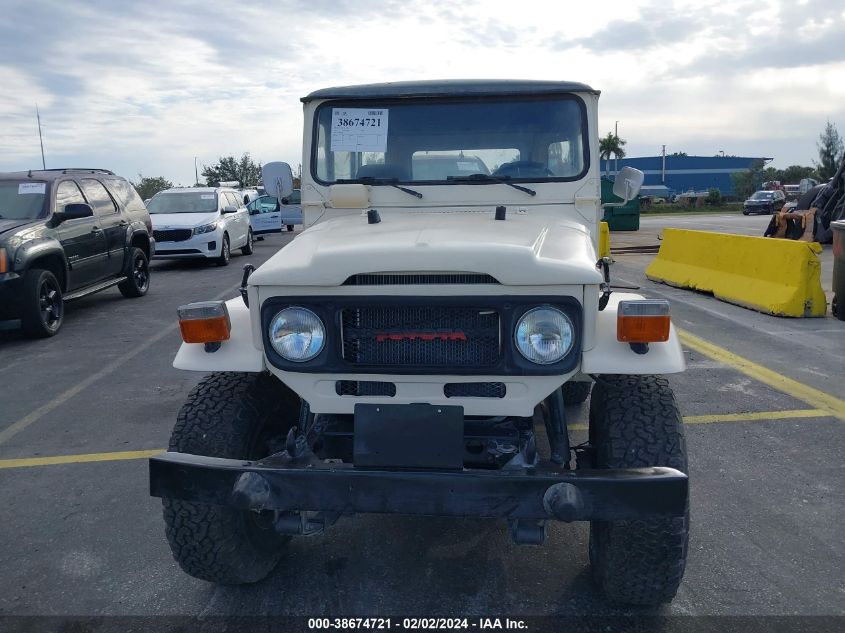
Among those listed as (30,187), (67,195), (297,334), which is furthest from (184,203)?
(297,334)

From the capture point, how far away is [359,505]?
2441mm

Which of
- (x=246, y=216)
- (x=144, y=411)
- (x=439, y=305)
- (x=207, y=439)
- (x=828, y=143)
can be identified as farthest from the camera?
(x=828, y=143)

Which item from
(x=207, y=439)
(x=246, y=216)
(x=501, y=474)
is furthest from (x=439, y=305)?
(x=246, y=216)

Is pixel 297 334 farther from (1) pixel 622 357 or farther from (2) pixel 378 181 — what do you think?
(2) pixel 378 181

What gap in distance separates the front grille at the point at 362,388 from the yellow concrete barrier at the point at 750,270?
7.14m

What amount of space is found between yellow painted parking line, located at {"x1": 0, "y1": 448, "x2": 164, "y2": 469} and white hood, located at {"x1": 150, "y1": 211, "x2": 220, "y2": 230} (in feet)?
36.2

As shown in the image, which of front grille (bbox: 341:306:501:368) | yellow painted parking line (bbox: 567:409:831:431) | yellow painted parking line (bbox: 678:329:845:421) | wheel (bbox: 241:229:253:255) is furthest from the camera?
wheel (bbox: 241:229:253:255)

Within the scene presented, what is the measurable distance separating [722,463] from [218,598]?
9.55 feet

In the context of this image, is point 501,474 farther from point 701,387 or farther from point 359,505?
point 701,387

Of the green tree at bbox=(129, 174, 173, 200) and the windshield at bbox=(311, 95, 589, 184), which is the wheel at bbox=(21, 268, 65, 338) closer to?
the windshield at bbox=(311, 95, 589, 184)

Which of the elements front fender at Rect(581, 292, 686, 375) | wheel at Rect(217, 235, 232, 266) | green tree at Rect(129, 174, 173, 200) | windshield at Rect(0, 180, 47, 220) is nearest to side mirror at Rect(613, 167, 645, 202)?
front fender at Rect(581, 292, 686, 375)

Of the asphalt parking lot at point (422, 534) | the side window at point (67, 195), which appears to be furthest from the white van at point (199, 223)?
the asphalt parking lot at point (422, 534)

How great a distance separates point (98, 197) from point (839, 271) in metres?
9.60

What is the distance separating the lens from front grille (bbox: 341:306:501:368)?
262 cm
